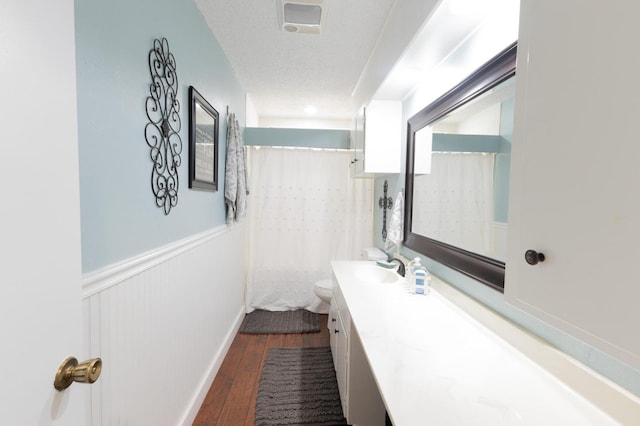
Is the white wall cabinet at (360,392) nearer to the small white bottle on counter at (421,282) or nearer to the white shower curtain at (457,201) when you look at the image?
the small white bottle on counter at (421,282)

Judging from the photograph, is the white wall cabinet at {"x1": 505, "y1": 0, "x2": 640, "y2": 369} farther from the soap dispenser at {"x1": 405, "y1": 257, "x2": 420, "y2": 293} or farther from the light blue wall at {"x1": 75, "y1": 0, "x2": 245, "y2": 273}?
the light blue wall at {"x1": 75, "y1": 0, "x2": 245, "y2": 273}

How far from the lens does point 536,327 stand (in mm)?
935

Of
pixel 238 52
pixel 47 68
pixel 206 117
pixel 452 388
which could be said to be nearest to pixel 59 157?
pixel 47 68

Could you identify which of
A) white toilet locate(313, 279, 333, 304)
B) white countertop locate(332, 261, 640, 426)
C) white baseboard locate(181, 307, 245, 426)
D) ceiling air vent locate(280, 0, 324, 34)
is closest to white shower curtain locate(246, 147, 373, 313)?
white toilet locate(313, 279, 333, 304)

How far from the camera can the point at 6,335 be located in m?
0.45

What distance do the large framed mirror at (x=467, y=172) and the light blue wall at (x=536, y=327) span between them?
0.20 feet

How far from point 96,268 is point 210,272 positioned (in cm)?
114

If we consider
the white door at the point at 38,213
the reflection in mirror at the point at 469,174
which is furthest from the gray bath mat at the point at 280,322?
the white door at the point at 38,213

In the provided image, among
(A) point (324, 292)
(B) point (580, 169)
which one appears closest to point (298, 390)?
A: (A) point (324, 292)

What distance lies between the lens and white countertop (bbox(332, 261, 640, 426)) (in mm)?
697

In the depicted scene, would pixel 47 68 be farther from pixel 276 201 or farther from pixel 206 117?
pixel 276 201

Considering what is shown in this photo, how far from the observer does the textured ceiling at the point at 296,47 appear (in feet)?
5.41

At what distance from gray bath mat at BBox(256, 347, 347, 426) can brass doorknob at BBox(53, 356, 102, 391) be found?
1446 millimetres

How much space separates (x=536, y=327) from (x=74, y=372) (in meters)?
1.26
